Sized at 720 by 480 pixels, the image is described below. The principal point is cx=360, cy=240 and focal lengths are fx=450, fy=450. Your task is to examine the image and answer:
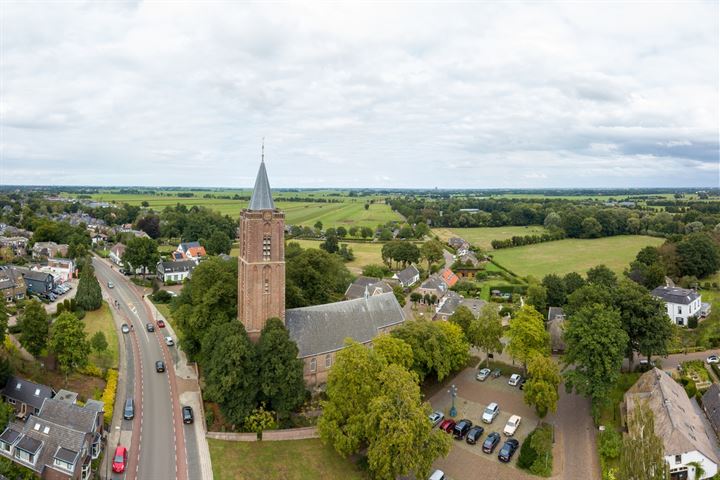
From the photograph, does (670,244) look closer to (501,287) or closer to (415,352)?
(501,287)

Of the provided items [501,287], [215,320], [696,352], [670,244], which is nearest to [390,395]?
[215,320]

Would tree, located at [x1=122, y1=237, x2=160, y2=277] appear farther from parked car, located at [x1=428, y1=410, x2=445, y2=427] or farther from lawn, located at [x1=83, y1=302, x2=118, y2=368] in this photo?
parked car, located at [x1=428, y1=410, x2=445, y2=427]

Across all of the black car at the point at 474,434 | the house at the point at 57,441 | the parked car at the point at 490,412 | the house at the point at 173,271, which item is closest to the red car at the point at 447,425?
the black car at the point at 474,434

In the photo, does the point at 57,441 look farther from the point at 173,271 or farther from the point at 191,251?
the point at 191,251

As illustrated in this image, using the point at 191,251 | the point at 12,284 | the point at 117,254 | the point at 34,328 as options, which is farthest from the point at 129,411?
the point at 117,254

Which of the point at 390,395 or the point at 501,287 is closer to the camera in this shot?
the point at 390,395
